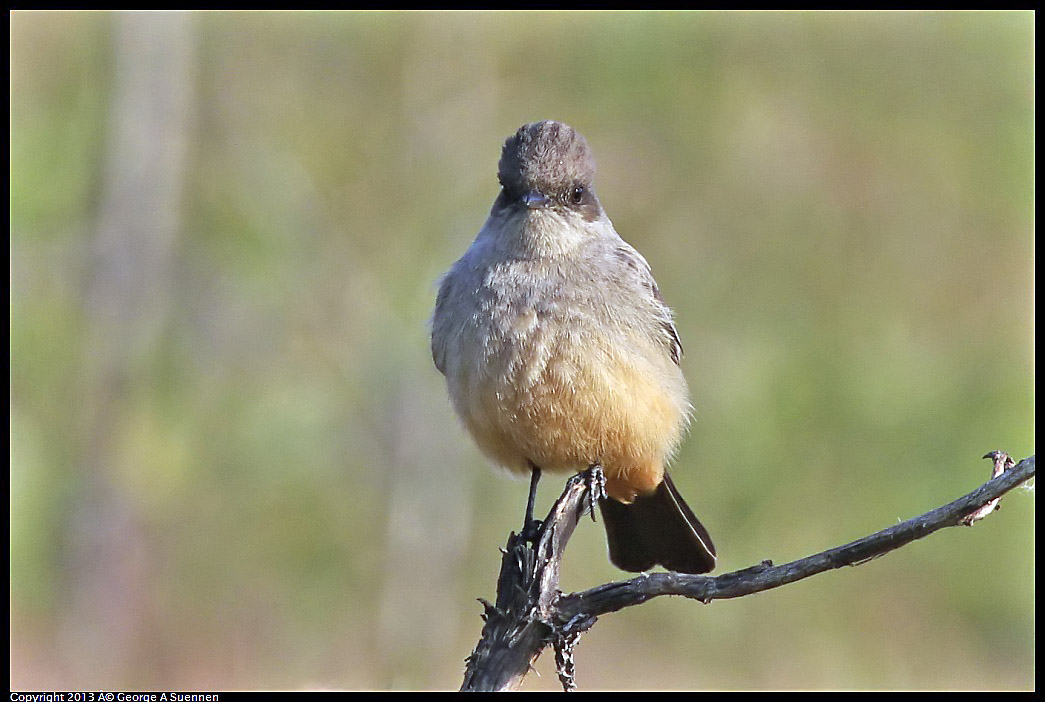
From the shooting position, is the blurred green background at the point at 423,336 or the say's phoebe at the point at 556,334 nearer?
the say's phoebe at the point at 556,334

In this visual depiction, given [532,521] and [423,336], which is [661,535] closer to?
[532,521]

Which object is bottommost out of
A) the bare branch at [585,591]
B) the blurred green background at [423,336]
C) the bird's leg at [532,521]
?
the bare branch at [585,591]

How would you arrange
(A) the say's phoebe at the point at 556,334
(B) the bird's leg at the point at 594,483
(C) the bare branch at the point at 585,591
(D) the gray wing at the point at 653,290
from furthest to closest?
(D) the gray wing at the point at 653,290, (B) the bird's leg at the point at 594,483, (A) the say's phoebe at the point at 556,334, (C) the bare branch at the point at 585,591

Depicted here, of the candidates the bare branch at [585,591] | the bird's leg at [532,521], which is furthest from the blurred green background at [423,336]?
the bare branch at [585,591]

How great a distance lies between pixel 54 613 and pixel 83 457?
1151 mm

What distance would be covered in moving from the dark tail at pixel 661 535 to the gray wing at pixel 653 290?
68 centimetres

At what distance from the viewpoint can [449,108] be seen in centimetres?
849

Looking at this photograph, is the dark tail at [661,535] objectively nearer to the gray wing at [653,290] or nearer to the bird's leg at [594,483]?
the bird's leg at [594,483]

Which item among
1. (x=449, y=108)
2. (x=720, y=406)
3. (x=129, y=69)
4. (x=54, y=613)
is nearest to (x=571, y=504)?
(x=720, y=406)

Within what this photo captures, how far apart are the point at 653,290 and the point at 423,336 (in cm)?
277

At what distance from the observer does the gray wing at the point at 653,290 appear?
5297 millimetres
